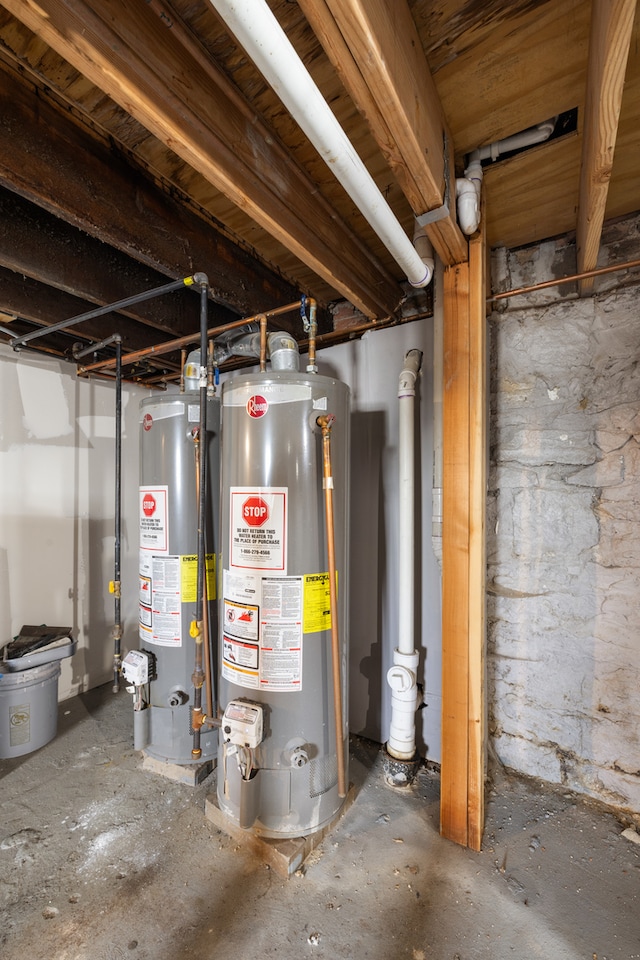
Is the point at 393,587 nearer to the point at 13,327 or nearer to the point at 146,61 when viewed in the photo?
the point at 146,61

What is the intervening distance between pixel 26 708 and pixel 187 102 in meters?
2.35

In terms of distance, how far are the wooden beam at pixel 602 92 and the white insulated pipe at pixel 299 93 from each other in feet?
1.47

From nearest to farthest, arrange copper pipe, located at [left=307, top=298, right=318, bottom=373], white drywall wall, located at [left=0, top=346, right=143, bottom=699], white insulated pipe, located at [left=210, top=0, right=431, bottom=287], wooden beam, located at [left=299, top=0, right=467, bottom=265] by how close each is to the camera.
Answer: white insulated pipe, located at [left=210, top=0, right=431, bottom=287]
wooden beam, located at [left=299, top=0, right=467, bottom=265]
copper pipe, located at [left=307, top=298, right=318, bottom=373]
white drywall wall, located at [left=0, top=346, right=143, bottom=699]

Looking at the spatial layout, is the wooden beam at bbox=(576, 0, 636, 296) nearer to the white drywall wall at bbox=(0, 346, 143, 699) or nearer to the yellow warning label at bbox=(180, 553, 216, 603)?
the yellow warning label at bbox=(180, 553, 216, 603)

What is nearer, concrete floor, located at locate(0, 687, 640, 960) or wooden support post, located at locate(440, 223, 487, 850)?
concrete floor, located at locate(0, 687, 640, 960)

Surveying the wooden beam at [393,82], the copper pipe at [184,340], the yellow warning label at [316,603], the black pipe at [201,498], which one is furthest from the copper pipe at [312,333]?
the yellow warning label at [316,603]

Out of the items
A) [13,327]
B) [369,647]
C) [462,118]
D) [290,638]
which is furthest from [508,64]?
[13,327]

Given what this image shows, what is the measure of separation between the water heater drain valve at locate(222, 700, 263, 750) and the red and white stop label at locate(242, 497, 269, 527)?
593mm

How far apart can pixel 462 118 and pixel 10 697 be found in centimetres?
275

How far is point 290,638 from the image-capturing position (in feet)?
4.44

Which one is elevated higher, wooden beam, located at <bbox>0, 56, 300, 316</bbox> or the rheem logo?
wooden beam, located at <bbox>0, 56, 300, 316</bbox>

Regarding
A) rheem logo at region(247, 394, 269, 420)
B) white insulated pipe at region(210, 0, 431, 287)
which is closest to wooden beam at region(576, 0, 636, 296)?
white insulated pipe at region(210, 0, 431, 287)

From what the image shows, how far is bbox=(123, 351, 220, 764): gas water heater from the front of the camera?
5.75 feet

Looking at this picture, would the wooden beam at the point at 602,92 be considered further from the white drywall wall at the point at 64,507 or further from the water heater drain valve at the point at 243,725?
the white drywall wall at the point at 64,507
